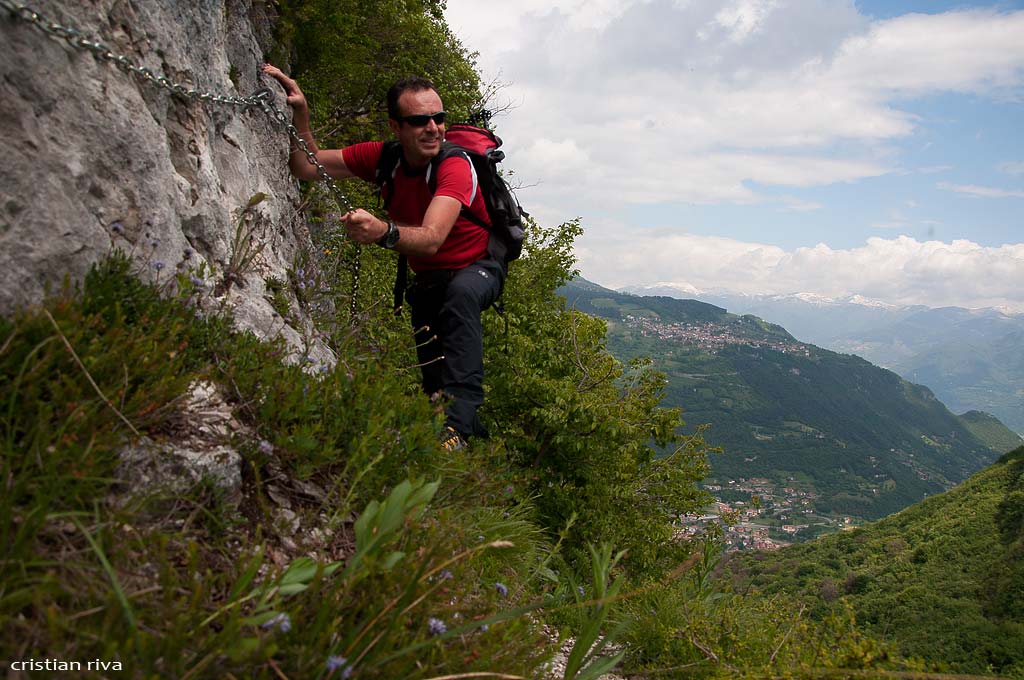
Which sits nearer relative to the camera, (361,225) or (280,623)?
(280,623)

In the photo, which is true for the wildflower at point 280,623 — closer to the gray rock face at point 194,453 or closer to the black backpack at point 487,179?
the gray rock face at point 194,453

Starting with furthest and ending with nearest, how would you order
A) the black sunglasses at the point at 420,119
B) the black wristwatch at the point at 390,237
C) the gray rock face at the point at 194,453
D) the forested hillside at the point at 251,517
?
the black sunglasses at the point at 420,119 < the black wristwatch at the point at 390,237 < the gray rock face at the point at 194,453 < the forested hillside at the point at 251,517

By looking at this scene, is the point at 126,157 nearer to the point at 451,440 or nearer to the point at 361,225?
the point at 361,225

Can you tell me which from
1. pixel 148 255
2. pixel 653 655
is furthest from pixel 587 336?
pixel 148 255

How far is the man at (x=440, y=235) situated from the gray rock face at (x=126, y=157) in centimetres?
67

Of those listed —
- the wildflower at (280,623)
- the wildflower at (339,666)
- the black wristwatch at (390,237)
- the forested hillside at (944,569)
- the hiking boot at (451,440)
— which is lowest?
the forested hillside at (944,569)

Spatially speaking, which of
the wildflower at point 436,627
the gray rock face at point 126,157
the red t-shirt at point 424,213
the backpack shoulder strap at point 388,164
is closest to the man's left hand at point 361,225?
the gray rock face at point 126,157

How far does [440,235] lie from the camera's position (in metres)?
4.23

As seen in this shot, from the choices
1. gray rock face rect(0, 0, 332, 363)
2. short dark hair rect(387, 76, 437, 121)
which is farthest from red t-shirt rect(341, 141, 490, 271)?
gray rock face rect(0, 0, 332, 363)

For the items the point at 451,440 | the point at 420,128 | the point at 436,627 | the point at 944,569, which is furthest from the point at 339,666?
the point at 944,569

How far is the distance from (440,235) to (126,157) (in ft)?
6.06

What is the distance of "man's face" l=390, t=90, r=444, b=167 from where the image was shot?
4.56m

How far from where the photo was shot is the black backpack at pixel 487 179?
4.88 meters

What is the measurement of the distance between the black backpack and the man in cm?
6
